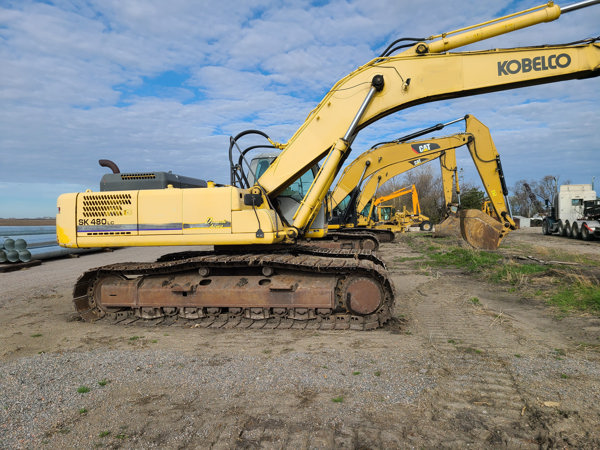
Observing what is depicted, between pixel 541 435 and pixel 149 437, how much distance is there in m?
2.70

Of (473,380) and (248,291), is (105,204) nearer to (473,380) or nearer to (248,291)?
(248,291)

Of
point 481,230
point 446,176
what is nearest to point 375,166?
point 446,176

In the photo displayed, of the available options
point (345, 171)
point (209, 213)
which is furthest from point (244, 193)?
point (345, 171)

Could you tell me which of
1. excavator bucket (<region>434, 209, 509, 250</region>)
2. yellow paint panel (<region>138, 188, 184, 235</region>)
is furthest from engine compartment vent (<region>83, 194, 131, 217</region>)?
excavator bucket (<region>434, 209, 509, 250</region>)

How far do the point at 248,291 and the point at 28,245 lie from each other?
46.5 feet

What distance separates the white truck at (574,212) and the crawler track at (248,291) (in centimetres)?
2211

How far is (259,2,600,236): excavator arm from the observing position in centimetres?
567

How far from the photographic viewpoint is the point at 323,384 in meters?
3.63

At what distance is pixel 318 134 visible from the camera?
246 inches

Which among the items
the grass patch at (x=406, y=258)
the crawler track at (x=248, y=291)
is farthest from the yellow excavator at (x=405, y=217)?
the crawler track at (x=248, y=291)

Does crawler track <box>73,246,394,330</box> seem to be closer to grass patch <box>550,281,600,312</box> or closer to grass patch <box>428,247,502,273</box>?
grass patch <box>550,281,600,312</box>

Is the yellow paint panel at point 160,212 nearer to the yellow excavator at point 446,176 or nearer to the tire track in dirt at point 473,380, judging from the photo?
the tire track in dirt at point 473,380

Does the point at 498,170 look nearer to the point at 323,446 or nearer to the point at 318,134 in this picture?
the point at 318,134

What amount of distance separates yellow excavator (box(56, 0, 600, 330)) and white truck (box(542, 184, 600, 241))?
68.8 feet
